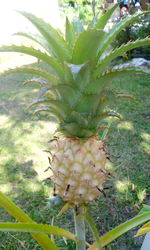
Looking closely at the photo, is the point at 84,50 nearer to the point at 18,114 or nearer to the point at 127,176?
the point at 127,176

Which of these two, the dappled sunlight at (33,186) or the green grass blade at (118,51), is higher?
the green grass blade at (118,51)

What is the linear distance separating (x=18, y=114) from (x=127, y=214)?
2319 millimetres

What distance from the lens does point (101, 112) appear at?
1082 mm

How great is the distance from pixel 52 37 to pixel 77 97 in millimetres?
226

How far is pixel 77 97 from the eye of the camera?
103 cm

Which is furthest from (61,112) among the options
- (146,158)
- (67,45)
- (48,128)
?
(48,128)

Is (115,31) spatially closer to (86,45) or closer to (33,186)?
(86,45)

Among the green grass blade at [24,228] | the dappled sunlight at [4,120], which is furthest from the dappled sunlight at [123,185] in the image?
the dappled sunlight at [4,120]

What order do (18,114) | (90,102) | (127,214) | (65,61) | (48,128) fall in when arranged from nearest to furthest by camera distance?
(65,61) < (90,102) < (127,214) < (48,128) < (18,114)

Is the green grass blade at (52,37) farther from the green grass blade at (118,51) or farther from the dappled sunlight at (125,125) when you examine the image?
the dappled sunlight at (125,125)

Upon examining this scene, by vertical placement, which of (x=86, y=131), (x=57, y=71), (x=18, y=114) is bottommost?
(x=18, y=114)

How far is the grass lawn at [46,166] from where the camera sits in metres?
2.05

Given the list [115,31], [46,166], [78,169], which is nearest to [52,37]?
[115,31]

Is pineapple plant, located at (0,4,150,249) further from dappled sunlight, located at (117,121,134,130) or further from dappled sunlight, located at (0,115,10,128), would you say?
dappled sunlight, located at (0,115,10,128)
